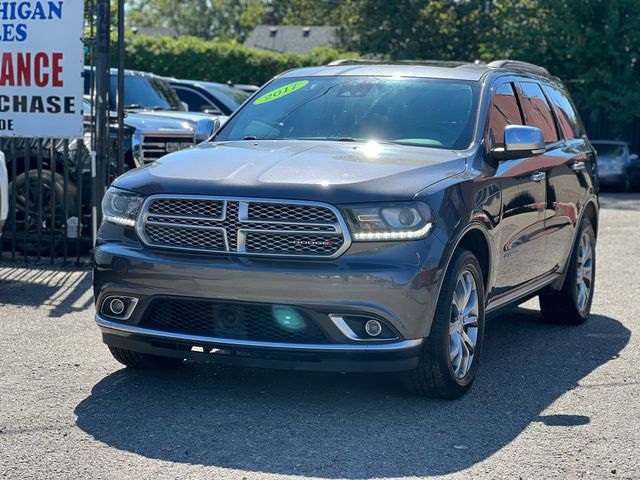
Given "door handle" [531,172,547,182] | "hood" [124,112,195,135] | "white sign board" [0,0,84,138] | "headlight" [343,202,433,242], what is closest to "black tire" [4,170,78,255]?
"white sign board" [0,0,84,138]

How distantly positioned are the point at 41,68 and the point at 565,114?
4715 millimetres

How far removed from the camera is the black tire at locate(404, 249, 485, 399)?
230 inches

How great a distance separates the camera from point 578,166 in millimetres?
8633

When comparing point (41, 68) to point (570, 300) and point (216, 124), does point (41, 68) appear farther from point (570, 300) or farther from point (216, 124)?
point (570, 300)

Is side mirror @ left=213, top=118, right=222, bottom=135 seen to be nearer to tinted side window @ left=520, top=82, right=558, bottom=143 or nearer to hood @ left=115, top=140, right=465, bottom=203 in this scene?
hood @ left=115, top=140, right=465, bottom=203

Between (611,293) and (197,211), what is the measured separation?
18.6ft

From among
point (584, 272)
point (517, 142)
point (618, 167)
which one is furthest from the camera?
point (618, 167)

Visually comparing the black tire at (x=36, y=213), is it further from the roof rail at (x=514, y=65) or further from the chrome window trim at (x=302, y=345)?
the chrome window trim at (x=302, y=345)

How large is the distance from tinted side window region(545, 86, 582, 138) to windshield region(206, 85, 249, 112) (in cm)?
973

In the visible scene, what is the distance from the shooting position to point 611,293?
10.5 meters

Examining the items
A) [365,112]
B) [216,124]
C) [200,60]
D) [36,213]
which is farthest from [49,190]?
[200,60]

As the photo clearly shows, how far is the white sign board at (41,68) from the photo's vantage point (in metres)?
10.6

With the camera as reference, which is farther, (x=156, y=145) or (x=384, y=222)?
(x=156, y=145)

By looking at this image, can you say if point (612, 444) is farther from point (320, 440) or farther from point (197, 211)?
point (197, 211)
